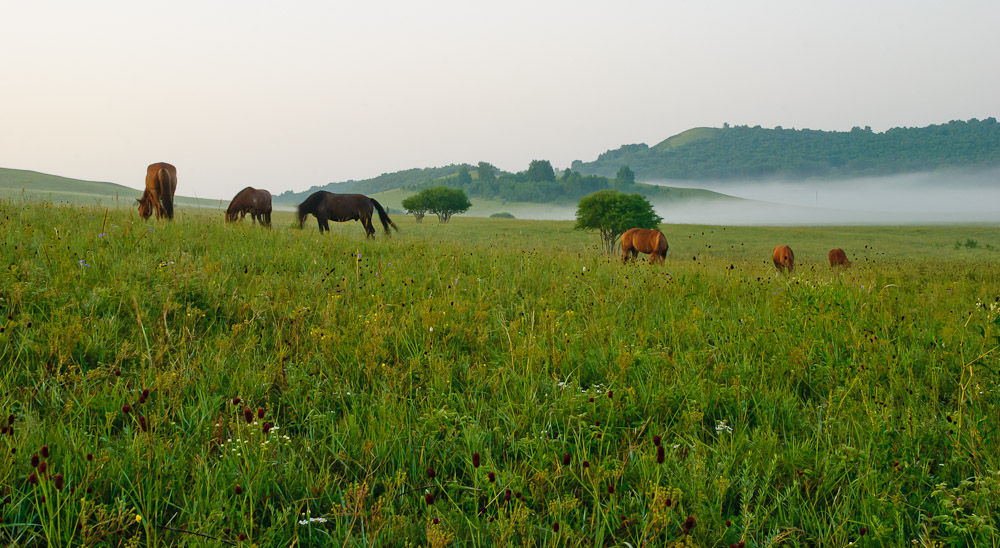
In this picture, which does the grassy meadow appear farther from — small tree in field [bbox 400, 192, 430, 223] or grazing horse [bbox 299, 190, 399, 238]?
small tree in field [bbox 400, 192, 430, 223]

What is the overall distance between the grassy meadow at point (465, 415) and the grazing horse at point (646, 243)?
11.0 metres

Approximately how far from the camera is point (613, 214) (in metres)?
53.6

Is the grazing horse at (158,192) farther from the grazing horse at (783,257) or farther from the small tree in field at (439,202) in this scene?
the small tree in field at (439,202)

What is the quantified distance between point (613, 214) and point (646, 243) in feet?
120

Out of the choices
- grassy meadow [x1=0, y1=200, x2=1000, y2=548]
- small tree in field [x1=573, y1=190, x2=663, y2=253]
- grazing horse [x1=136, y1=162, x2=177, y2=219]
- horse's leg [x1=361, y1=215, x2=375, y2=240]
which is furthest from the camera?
small tree in field [x1=573, y1=190, x2=663, y2=253]

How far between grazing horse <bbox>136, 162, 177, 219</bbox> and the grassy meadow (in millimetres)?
5615

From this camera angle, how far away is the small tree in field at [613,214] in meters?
53.5

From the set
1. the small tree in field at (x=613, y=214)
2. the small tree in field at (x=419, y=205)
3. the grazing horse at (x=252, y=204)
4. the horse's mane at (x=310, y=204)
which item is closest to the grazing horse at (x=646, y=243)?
the horse's mane at (x=310, y=204)

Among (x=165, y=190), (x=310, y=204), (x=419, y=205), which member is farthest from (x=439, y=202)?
(x=165, y=190)

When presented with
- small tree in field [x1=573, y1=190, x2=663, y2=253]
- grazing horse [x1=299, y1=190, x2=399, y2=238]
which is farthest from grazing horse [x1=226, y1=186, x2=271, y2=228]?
small tree in field [x1=573, y1=190, x2=663, y2=253]

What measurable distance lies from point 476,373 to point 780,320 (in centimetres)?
367

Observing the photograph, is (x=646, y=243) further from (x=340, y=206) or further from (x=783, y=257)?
(x=340, y=206)

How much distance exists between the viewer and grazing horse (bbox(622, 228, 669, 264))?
17641mm

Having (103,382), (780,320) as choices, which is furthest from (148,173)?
(780,320)
